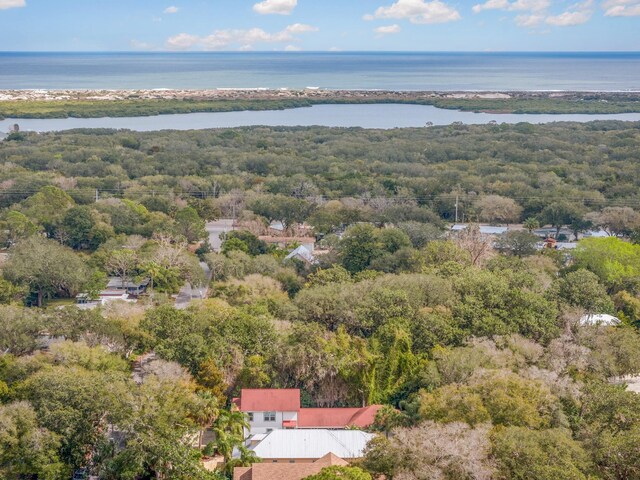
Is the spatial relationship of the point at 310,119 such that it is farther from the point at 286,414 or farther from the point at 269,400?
the point at 286,414

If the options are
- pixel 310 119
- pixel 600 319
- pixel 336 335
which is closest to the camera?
pixel 336 335

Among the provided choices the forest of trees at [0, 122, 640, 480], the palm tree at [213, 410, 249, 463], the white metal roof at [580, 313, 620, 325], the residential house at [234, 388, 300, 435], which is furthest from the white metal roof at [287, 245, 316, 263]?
the palm tree at [213, 410, 249, 463]

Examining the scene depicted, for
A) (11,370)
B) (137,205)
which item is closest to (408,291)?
(11,370)

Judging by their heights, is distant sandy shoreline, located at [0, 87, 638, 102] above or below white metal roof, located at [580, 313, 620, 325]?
above

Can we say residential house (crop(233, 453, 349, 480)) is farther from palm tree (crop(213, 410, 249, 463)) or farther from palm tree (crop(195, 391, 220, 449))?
palm tree (crop(195, 391, 220, 449))

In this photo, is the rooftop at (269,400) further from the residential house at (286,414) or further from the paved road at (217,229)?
the paved road at (217,229)

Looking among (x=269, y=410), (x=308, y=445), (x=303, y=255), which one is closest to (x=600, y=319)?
(x=269, y=410)
